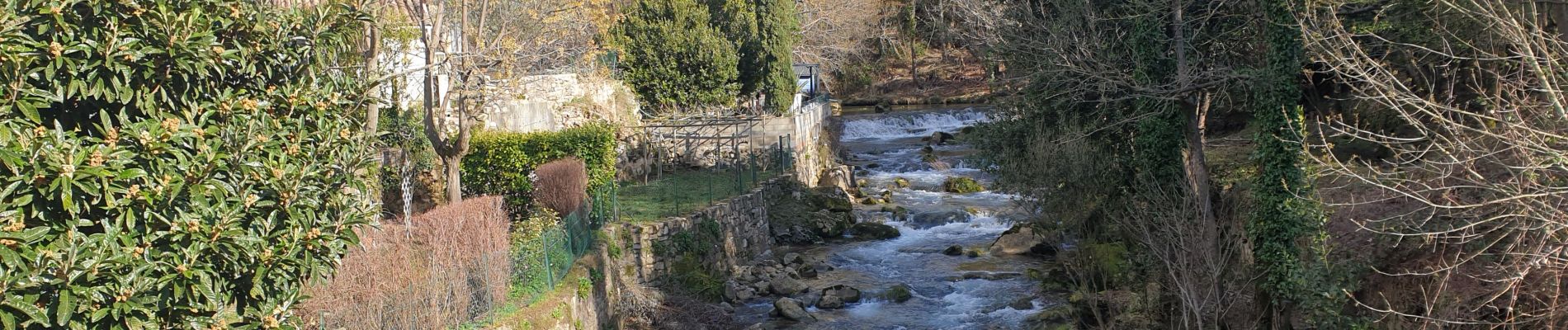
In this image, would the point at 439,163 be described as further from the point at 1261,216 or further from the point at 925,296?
the point at 1261,216

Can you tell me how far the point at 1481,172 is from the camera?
1132 cm

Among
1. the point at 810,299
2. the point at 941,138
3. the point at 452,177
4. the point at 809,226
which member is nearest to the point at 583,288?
the point at 452,177

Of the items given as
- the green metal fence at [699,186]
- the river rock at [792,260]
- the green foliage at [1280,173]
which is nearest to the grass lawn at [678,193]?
the green metal fence at [699,186]

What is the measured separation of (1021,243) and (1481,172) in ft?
34.5

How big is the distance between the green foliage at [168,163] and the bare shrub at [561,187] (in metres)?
8.59

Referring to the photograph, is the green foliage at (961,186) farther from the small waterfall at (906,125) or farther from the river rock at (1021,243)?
the small waterfall at (906,125)

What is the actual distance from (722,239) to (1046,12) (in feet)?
23.9

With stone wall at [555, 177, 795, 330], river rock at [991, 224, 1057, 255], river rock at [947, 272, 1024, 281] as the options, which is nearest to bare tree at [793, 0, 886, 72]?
stone wall at [555, 177, 795, 330]

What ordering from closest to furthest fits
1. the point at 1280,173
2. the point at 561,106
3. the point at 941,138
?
1. the point at 1280,173
2. the point at 561,106
3. the point at 941,138

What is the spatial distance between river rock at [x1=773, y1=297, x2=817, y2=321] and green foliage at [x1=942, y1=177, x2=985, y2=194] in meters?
11.8

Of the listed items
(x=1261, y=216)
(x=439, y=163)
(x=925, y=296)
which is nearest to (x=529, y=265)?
(x=439, y=163)

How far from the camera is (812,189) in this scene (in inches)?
1057

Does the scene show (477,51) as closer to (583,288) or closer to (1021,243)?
(583,288)

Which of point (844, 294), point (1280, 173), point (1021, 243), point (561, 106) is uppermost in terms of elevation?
point (561, 106)
